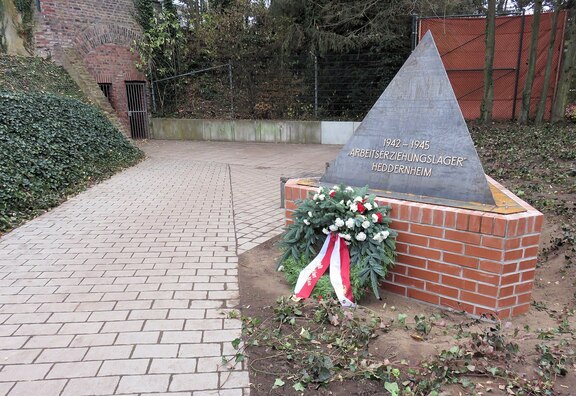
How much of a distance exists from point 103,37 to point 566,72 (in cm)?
1253

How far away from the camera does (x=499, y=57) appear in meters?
12.3

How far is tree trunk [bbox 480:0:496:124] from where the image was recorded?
10.4 meters

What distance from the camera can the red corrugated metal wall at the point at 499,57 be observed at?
39.2 feet

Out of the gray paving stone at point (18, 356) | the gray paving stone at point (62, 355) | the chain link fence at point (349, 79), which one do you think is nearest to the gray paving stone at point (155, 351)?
the gray paving stone at point (62, 355)

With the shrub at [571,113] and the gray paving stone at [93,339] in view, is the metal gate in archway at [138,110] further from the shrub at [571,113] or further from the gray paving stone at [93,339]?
the gray paving stone at [93,339]

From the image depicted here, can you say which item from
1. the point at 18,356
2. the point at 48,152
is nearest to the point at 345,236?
the point at 18,356

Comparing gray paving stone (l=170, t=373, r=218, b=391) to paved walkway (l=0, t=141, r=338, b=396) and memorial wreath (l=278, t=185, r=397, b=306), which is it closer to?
paved walkway (l=0, t=141, r=338, b=396)

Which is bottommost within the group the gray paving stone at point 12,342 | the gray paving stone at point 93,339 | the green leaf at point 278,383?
the gray paving stone at point 12,342

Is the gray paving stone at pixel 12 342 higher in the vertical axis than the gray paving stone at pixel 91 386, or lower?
lower

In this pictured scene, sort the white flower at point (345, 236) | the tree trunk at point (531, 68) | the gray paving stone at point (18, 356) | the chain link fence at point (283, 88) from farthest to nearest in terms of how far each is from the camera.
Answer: the chain link fence at point (283, 88)
the tree trunk at point (531, 68)
the white flower at point (345, 236)
the gray paving stone at point (18, 356)

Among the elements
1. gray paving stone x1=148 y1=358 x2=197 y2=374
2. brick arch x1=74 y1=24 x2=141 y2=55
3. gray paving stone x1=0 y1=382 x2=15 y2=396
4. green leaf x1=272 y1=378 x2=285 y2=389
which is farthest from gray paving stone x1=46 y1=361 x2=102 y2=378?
brick arch x1=74 y1=24 x2=141 y2=55

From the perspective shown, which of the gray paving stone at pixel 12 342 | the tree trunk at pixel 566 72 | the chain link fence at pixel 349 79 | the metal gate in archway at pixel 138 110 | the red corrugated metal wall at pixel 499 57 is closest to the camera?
the gray paving stone at pixel 12 342

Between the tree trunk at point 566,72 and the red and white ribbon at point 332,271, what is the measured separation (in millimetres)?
10007

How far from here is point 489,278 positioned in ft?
9.44
